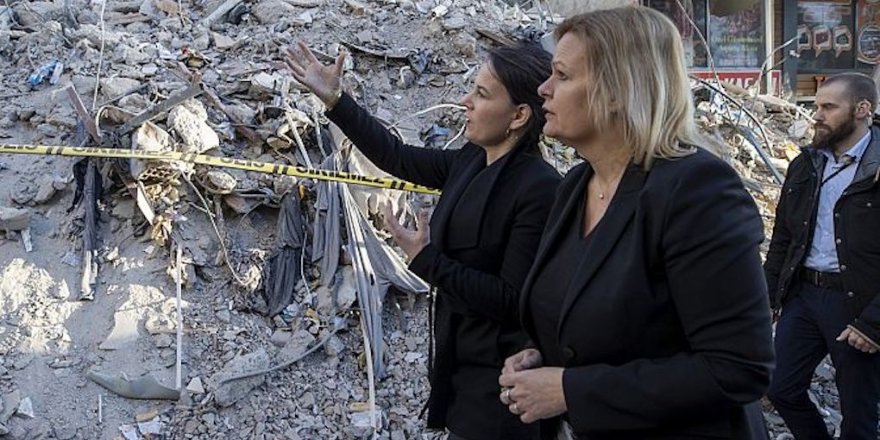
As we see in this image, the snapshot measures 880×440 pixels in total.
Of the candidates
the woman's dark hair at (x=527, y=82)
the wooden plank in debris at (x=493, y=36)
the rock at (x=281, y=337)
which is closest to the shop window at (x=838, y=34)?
the wooden plank in debris at (x=493, y=36)

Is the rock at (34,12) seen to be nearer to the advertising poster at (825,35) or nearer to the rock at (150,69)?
the rock at (150,69)

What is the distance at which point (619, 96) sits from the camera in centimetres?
182

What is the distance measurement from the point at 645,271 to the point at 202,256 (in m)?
4.07

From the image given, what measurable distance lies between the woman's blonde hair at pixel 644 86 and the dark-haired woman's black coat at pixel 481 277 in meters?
0.82

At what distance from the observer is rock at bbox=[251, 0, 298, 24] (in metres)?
8.16

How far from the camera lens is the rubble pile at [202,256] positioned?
15.4ft

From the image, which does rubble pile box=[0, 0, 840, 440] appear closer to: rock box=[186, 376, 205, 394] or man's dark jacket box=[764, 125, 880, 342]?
rock box=[186, 376, 205, 394]

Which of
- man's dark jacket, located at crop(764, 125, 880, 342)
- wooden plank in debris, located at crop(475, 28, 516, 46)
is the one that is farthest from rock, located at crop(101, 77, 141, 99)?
man's dark jacket, located at crop(764, 125, 880, 342)

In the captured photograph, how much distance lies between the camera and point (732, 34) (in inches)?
635

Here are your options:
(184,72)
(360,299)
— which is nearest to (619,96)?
(360,299)

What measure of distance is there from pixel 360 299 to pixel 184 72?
253 centimetres

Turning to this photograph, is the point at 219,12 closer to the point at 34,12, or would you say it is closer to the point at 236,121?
the point at 34,12

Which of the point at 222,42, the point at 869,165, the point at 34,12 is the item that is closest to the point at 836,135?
the point at 869,165

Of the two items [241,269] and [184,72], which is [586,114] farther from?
[184,72]
